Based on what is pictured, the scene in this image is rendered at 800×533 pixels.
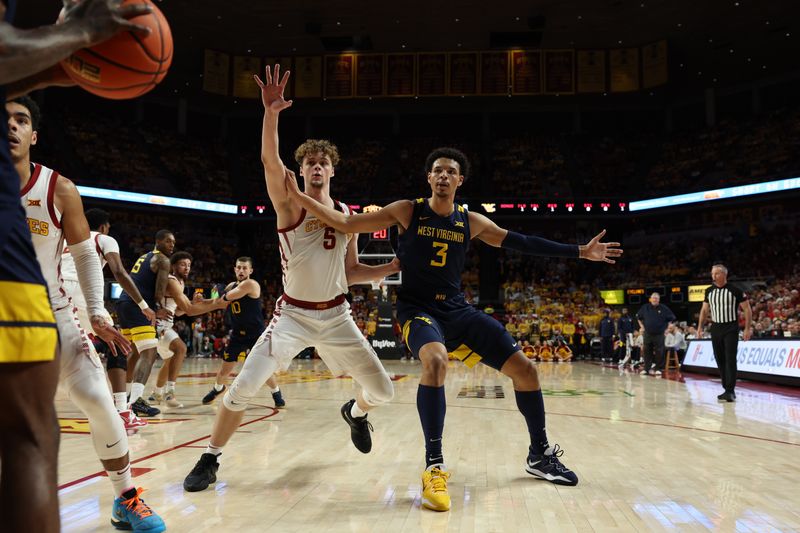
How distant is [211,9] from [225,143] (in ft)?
34.5

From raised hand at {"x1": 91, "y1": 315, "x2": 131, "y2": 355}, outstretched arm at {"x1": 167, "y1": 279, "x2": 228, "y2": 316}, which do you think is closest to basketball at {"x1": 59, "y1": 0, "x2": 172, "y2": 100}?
raised hand at {"x1": 91, "y1": 315, "x2": 131, "y2": 355}

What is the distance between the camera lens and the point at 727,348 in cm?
941

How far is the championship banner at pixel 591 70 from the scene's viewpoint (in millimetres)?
23391

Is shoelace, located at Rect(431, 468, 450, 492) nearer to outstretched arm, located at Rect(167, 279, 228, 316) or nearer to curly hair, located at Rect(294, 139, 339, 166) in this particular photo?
curly hair, located at Rect(294, 139, 339, 166)

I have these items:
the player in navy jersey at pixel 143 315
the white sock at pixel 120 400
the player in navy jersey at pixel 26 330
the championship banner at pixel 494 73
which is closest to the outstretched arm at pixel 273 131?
the player in navy jersey at pixel 26 330

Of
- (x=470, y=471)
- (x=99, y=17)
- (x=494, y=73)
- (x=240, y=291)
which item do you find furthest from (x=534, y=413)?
(x=494, y=73)

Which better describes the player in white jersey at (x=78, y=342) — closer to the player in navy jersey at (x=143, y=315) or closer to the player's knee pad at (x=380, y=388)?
the player's knee pad at (x=380, y=388)

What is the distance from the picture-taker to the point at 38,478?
5.24ft

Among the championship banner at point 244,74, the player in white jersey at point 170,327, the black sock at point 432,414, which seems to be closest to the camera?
the black sock at point 432,414

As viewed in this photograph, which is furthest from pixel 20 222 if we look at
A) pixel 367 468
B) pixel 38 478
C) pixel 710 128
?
pixel 710 128

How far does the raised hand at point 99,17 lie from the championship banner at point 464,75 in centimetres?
2256

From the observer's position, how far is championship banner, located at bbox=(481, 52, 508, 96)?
23.3 meters

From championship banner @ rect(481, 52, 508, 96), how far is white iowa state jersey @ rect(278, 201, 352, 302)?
20128 millimetres

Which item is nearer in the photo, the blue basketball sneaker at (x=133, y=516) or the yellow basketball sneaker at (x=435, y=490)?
the blue basketball sneaker at (x=133, y=516)
